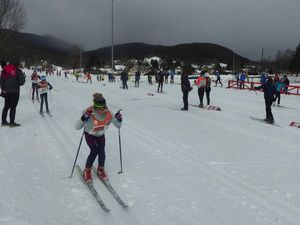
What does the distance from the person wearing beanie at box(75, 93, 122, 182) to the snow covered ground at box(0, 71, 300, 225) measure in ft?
0.91

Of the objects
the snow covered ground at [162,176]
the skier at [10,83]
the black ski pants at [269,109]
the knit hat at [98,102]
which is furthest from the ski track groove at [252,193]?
the black ski pants at [269,109]

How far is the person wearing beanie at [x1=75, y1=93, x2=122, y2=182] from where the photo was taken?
5.40 meters

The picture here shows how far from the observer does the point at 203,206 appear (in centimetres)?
469

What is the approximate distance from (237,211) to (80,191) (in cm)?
238

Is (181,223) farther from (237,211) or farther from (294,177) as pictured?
(294,177)

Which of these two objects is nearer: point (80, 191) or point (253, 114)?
point (80, 191)

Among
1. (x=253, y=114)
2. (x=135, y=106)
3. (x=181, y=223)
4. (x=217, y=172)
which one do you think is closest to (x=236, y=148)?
(x=217, y=172)

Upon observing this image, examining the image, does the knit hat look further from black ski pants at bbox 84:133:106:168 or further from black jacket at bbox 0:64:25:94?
black jacket at bbox 0:64:25:94

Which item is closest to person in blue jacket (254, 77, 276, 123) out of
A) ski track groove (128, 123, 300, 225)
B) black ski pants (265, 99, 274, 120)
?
black ski pants (265, 99, 274, 120)

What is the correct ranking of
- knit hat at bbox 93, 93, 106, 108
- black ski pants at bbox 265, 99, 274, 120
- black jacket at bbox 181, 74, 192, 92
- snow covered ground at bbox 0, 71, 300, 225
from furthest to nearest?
1. black jacket at bbox 181, 74, 192, 92
2. black ski pants at bbox 265, 99, 274, 120
3. knit hat at bbox 93, 93, 106, 108
4. snow covered ground at bbox 0, 71, 300, 225

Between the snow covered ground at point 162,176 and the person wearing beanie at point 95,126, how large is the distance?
0.91 ft

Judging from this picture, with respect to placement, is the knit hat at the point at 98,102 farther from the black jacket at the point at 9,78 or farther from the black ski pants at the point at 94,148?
the black jacket at the point at 9,78

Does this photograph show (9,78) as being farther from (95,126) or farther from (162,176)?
(162,176)

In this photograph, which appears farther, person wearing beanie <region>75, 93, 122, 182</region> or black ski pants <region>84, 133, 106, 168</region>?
black ski pants <region>84, 133, 106, 168</region>
